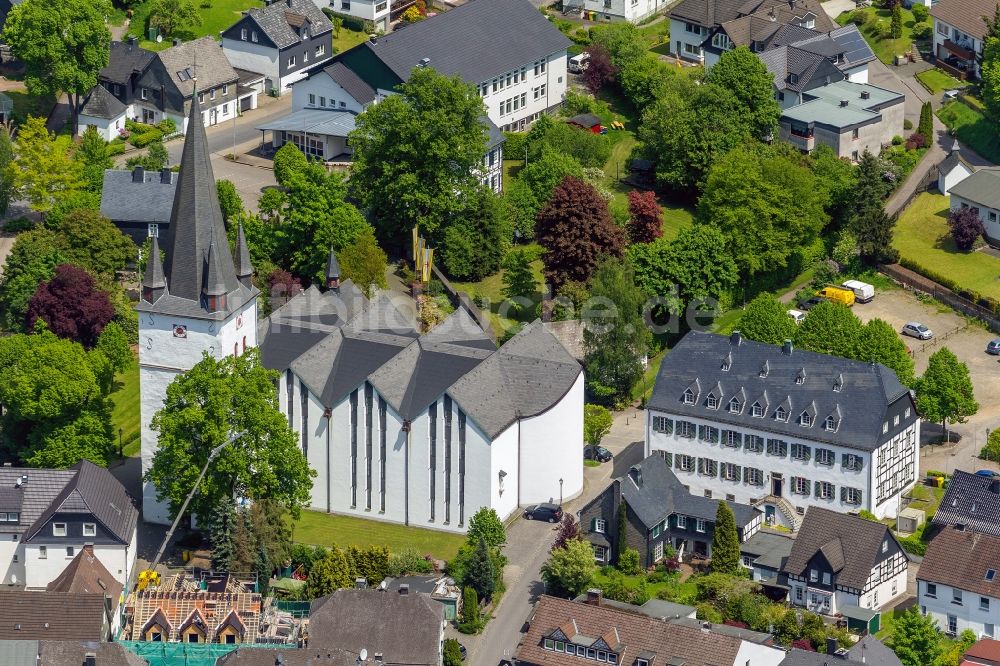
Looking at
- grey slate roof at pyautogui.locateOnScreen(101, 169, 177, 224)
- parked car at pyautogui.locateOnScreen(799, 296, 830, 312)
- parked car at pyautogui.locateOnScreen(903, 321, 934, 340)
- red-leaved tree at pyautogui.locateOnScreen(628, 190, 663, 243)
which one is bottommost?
parked car at pyautogui.locateOnScreen(903, 321, 934, 340)

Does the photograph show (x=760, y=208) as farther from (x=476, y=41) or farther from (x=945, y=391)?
(x=476, y=41)

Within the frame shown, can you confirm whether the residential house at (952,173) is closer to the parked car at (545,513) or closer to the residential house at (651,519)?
the residential house at (651,519)

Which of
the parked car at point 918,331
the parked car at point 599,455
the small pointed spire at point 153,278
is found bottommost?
the parked car at point 599,455

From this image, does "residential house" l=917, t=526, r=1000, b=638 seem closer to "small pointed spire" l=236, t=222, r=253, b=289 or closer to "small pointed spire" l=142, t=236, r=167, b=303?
"small pointed spire" l=236, t=222, r=253, b=289

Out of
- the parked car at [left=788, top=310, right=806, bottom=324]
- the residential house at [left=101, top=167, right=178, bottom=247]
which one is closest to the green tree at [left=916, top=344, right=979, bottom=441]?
the parked car at [left=788, top=310, right=806, bottom=324]

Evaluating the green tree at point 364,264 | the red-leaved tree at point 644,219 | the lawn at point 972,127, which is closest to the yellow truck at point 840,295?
the red-leaved tree at point 644,219
